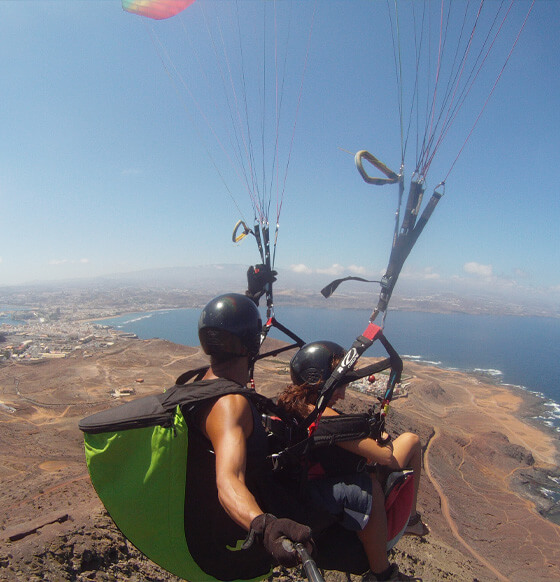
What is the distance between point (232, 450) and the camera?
1.83 m

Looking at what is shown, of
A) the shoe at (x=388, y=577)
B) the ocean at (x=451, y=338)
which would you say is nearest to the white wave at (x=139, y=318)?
the ocean at (x=451, y=338)

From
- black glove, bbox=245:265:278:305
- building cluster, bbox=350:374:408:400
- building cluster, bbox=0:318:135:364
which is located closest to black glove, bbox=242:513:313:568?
black glove, bbox=245:265:278:305

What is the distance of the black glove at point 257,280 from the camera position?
5188 mm

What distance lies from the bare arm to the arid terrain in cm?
407

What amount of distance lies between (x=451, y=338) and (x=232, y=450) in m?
111

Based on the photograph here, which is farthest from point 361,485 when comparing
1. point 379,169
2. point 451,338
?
point 451,338

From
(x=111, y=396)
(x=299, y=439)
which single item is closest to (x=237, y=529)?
(x=299, y=439)

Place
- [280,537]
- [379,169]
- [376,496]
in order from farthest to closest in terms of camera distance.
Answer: [379,169] < [376,496] < [280,537]

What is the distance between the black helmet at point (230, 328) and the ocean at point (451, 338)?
47.7 m

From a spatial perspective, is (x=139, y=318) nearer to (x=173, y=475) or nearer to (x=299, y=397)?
(x=299, y=397)

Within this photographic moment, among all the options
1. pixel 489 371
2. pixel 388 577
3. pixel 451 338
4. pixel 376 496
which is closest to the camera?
pixel 376 496

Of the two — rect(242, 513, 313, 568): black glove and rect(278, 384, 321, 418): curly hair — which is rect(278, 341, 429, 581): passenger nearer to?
rect(278, 384, 321, 418): curly hair

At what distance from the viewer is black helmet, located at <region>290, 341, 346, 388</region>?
349 centimetres

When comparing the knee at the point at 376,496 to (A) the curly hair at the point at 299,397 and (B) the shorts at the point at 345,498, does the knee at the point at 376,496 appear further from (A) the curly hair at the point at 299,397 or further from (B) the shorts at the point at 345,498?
(A) the curly hair at the point at 299,397
